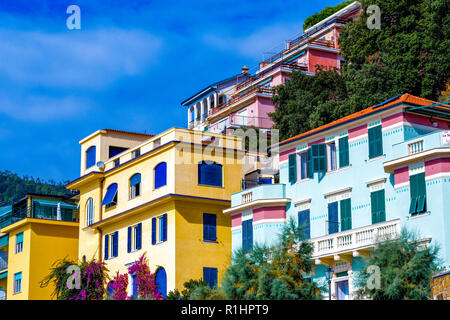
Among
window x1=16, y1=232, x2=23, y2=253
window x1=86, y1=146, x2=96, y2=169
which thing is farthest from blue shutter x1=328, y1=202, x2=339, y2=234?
window x1=16, y1=232, x2=23, y2=253

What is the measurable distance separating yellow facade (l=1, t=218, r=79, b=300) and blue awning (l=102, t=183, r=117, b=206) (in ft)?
23.3

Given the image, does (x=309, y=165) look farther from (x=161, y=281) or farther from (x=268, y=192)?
(x=161, y=281)

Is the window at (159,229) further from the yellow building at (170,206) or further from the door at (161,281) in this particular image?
the door at (161,281)

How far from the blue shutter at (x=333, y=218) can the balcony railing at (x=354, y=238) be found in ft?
3.71

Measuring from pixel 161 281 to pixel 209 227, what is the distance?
14.1 feet

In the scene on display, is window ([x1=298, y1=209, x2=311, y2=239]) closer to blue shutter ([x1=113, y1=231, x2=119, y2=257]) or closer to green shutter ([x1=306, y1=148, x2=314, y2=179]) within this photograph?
green shutter ([x1=306, y1=148, x2=314, y2=179])

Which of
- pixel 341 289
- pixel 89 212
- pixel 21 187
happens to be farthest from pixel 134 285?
pixel 21 187

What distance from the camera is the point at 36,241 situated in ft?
193

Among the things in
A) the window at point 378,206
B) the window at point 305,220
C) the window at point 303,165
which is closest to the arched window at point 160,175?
the window at point 303,165

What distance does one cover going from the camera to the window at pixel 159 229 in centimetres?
4809

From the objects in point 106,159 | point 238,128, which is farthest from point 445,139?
point 238,128

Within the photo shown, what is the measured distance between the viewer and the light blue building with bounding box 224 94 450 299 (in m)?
35.7

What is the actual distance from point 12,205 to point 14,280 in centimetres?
707
